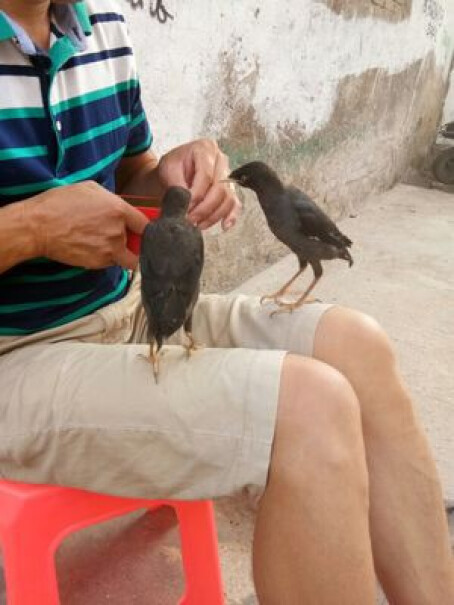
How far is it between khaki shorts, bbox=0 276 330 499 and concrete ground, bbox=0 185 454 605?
65cm

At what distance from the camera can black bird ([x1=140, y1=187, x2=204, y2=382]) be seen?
123 cm

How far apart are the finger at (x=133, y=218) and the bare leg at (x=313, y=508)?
360 mm

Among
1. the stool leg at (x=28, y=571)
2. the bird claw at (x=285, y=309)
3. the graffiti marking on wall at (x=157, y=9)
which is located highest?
the graffiti marking on wall at (x=157, y=9)

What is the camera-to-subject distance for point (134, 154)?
5.86ft

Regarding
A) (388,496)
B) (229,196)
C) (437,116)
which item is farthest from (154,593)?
(437,116)

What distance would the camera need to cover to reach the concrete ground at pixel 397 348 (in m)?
1.82

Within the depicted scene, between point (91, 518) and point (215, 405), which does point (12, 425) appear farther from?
point (215, 405)

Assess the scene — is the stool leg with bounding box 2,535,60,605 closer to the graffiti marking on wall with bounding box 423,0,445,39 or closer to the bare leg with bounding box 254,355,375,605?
the bare leg with bounding box 254,355,375,605

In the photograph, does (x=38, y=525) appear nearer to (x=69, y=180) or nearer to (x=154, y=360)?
(x=154, y=360)

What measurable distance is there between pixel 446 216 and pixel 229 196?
168 inches

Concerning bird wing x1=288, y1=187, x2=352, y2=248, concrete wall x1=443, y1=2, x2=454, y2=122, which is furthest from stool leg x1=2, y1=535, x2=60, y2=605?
concrete wall x1=443, y1=2, x2=454, y2=122

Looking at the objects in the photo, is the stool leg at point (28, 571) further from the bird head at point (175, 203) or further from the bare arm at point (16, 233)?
the bird head at point (175, 203)

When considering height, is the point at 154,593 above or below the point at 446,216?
above

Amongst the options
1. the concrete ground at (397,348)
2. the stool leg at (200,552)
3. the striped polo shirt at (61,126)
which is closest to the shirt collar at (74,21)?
the striped polo shirt at (61,126)
